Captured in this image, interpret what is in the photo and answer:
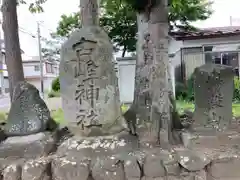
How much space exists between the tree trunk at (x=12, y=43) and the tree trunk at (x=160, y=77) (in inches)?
110

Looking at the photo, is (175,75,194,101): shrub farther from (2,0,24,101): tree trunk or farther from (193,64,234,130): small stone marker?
(193,64,234,130): small stone marker

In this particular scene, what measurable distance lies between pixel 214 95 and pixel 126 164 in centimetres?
121

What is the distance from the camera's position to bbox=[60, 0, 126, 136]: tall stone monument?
290cm

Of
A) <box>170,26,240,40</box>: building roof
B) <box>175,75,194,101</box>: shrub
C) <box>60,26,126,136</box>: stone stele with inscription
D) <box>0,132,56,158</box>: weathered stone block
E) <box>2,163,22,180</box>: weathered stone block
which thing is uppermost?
<box>170,26,240,40</box>: building roof

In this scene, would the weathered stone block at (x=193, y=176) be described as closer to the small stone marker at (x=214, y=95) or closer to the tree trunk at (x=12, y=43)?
the small stone marker at (x=214, y=95)

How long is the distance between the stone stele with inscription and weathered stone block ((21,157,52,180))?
50 centimetres

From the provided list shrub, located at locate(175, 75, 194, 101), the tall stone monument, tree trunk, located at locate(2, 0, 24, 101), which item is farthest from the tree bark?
shrub, located at locate(175, 75, 194, 101)

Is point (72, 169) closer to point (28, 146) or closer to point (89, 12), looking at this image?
point (28, 146)

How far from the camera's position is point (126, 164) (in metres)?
2.70

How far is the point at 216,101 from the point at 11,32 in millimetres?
3912

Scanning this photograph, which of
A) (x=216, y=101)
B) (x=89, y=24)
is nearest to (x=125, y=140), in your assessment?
Answer: (x=216, y=101)

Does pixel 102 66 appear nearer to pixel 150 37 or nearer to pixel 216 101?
pixel 150 37

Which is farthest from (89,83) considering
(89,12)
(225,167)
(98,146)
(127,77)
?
(127,77)

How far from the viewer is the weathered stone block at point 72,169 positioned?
271cm
